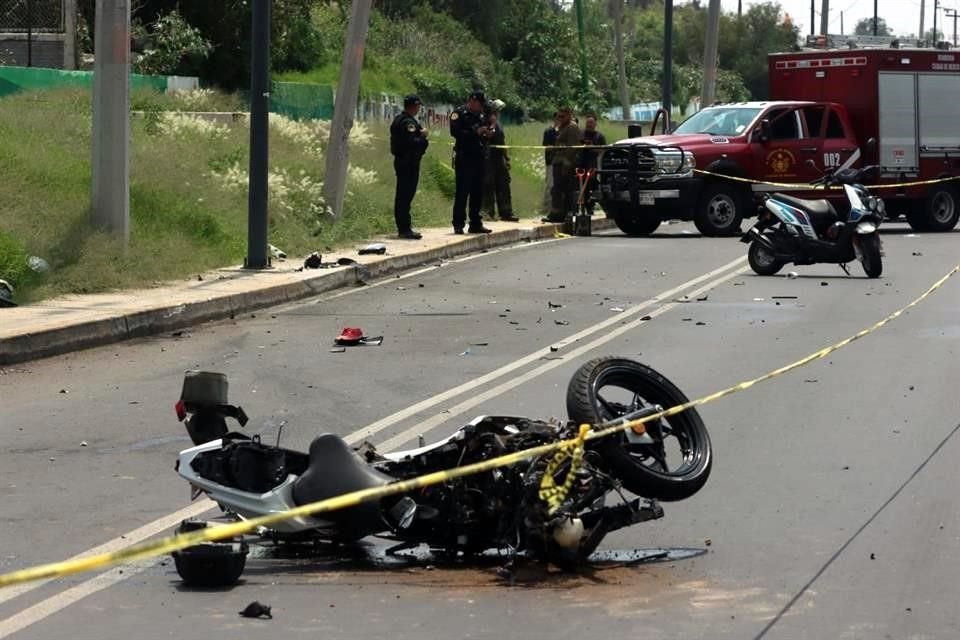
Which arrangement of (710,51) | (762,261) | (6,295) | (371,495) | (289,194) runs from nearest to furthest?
(371,495) → (6,295) → (762,261) → (289,194) → (710,51)

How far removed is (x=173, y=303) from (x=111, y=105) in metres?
3.00

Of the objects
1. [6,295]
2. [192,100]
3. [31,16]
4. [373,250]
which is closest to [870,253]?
[373,250]

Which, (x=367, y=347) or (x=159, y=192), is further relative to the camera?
(x=159, y=192)

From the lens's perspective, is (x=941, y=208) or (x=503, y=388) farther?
(x=941, y=208)

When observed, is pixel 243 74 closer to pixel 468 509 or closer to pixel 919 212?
pixel 919 212

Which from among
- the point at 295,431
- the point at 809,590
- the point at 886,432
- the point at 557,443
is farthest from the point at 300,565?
the point at 886,432

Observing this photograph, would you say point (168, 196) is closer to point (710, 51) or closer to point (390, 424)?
point (390, 424)

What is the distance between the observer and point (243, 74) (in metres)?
41.8

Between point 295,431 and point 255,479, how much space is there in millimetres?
3352

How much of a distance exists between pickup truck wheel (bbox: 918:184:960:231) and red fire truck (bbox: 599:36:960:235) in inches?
0.6

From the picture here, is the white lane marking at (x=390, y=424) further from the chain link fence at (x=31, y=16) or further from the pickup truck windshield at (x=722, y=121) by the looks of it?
the chain link fence at (x=31, y=16)

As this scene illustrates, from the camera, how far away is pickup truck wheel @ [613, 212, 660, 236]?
94.3 ft

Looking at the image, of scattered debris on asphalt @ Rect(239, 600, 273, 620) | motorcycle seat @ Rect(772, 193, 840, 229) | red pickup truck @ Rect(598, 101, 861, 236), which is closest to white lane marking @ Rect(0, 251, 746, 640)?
scattered debris on asphalt @ Rect(239, 600, 273, 620)

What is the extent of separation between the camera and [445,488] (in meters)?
7.13
